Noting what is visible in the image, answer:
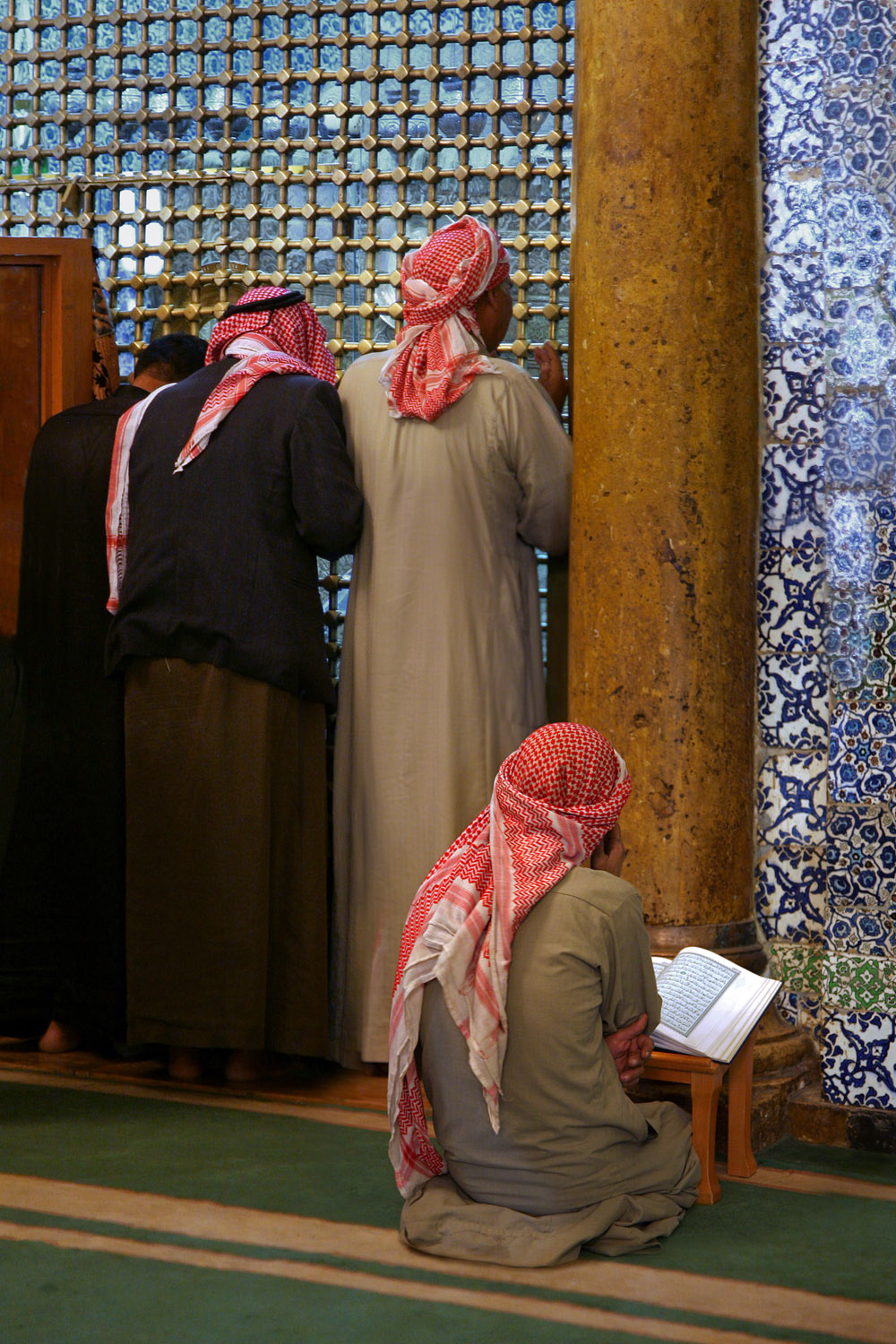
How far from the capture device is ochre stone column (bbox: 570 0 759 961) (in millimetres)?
3082

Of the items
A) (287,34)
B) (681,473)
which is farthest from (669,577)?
(287,34)

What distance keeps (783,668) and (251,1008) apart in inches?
52.8

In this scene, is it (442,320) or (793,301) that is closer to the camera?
(793,301)

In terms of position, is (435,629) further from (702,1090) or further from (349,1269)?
(349,1269)

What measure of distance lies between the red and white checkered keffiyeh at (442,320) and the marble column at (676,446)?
35cm

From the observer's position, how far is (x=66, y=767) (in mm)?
3648

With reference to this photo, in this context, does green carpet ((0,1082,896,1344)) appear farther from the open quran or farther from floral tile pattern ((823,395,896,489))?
floral tile pattern ((823,395,896,489))

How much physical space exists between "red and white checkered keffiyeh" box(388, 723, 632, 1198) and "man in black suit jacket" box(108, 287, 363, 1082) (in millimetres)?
931

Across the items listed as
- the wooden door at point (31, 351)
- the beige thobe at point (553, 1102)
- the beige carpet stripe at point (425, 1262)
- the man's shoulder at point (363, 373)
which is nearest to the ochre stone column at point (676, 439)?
the man's shoulder at point (363, 373)

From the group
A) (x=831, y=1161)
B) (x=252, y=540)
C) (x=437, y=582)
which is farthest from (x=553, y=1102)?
(x=252, y=540)

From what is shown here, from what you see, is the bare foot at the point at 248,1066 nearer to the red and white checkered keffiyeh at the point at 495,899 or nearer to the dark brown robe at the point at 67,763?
the dark brown robe at the point at 67,763

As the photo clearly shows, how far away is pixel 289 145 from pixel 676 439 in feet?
4.87

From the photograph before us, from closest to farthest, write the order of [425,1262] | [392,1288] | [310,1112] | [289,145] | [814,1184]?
1. [392,1288]
2. [425,1262]
3. [814,1184]
4. [310,1112]
5. [289,145]

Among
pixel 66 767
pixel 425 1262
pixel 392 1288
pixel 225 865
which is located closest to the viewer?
pixel 392 1288
